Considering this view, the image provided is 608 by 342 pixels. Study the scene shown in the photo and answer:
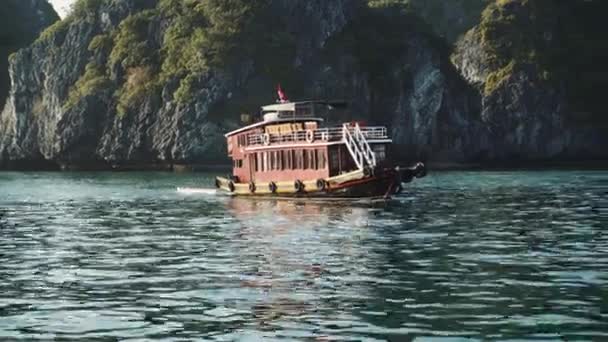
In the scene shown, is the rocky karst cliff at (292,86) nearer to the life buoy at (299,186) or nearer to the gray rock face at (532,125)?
the gray rock face at (532,125)

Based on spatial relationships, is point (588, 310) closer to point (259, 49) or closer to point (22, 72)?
point (259, 49)

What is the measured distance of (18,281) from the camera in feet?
90.9

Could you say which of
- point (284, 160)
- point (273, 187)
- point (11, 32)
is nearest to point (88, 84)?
point (11, 32)

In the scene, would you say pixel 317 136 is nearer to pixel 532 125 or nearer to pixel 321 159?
pixel 321 159

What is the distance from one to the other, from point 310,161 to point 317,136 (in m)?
1.84

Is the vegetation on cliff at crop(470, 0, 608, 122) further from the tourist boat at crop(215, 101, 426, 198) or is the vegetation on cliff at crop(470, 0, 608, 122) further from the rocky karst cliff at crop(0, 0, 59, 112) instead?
the tourist boat at crop(215, 101, 426, 198)

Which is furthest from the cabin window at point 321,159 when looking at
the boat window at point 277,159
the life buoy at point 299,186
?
the boat window at point 277,159

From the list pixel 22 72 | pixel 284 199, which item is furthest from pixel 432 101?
pixel 284 199

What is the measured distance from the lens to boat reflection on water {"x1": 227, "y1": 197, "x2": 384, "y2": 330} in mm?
22953

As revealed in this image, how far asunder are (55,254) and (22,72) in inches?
5296

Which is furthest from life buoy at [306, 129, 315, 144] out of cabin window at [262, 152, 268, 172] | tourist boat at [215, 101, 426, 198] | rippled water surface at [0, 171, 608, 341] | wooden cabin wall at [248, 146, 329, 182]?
rippled water surface at [0, 171, 608, 341]

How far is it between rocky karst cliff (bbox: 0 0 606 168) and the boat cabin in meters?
65.8

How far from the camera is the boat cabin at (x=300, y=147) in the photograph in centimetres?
6028

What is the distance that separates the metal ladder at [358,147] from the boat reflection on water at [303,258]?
4.47 m
